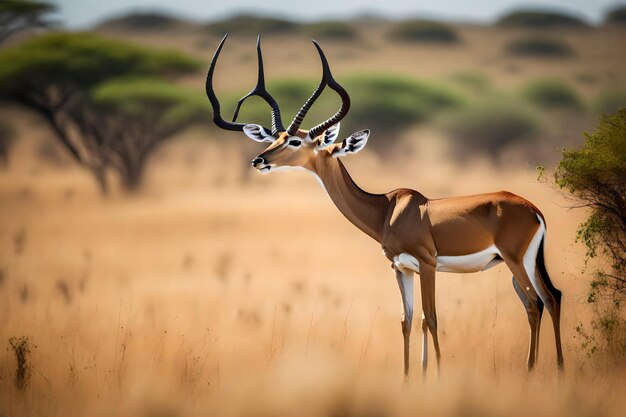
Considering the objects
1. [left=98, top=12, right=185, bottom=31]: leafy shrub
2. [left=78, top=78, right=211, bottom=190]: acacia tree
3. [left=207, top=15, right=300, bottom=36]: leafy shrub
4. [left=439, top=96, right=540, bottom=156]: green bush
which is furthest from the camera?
[left=98, top=12, right=185, bottom=31]: leafy shrub

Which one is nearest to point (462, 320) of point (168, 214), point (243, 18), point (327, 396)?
point (327, 396)

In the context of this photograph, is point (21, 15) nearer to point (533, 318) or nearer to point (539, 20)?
point (533, 318)

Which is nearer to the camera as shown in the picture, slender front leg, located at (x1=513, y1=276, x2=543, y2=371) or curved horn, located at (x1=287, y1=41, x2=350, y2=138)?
slender front leg, located at (x1=513, y1=276, x2=543, y2=371)

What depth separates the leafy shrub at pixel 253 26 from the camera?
284ft

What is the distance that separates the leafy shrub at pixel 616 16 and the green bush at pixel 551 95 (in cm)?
4393

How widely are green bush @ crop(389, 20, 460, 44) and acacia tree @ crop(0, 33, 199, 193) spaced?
175 ft

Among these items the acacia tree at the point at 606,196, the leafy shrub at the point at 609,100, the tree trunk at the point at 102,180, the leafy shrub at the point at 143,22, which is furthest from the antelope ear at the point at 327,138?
the leafy shrub at the point at 143,22

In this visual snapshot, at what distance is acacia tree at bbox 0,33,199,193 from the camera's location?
100 feet

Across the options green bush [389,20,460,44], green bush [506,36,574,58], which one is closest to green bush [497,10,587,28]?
green bush [506,36,574,58]

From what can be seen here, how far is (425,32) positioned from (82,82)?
5776 cm

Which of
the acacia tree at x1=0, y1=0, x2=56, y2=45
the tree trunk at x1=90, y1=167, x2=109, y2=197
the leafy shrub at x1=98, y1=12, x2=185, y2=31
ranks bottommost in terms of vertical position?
the tree trunk at x1=90, y1=167, x2=109, y2=197

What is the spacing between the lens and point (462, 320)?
10695mm

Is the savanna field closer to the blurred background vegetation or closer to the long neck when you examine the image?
the long neck

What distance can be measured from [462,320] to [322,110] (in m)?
30.7
